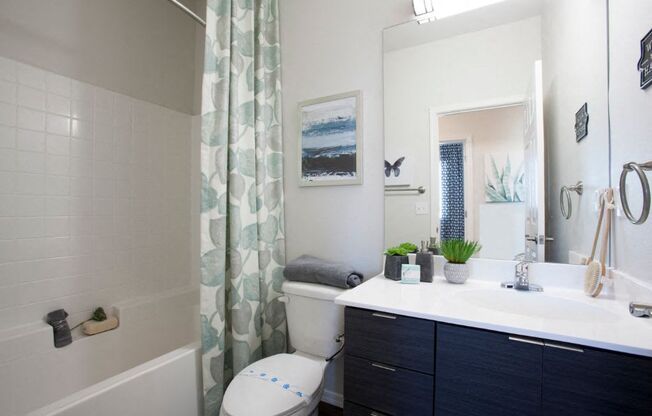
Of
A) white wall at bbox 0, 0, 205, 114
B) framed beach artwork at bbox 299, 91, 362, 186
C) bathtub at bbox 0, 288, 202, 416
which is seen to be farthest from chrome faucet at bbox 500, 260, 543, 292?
white wall at bbox 0, 0, 205, 114

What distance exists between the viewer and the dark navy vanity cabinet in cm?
70

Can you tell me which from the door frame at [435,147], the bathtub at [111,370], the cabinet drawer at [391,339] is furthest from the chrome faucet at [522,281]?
the bathtub at [111,370]

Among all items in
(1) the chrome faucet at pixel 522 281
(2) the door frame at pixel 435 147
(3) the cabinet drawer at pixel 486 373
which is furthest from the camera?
(2) the door frame at pixel 435 147

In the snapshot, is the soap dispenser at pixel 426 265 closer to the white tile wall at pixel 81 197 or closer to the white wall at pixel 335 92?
the white wall at pixel 335 92

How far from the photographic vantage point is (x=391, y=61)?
5.03 ft

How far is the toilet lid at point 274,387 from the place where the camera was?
1050 millimetres

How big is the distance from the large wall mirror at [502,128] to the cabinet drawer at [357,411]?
0.78 meters

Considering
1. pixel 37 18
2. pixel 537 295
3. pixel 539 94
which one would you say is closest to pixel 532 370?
pixel 537 295

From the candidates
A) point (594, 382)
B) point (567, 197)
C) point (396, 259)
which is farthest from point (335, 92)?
point (594, 382)

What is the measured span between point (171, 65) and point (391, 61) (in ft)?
5.78

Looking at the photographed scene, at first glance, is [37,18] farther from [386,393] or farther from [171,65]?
[386,393]

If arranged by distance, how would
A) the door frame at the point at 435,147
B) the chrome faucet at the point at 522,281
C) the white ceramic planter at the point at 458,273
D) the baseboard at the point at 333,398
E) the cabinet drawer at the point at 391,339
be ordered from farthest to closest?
the baseboard at the point at 333,398 → the door frame at the point at 435,147 → the white ceramic planter at the point at 458,273 → the chrome faucet at the point at 522,281 → the cabinet drawer at the point at 391,339

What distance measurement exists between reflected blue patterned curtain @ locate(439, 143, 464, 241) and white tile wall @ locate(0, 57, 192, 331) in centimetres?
197

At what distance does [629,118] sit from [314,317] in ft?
4.72
